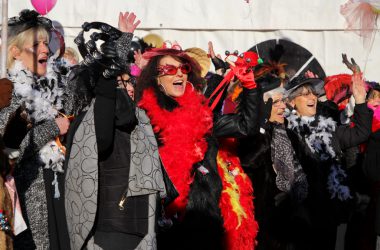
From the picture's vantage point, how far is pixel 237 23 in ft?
27.2

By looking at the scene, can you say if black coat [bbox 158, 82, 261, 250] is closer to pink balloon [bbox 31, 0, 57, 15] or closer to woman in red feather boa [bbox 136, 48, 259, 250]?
woman in red feather boa [bbox 136, 48, 259, 250]

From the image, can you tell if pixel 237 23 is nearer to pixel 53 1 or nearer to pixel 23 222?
pixel 53 1

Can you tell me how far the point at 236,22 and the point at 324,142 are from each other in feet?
5.75

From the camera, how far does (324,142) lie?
7.24 meters

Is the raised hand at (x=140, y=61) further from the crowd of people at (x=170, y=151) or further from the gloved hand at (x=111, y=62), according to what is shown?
the gloved hand at (x=111, y=62)

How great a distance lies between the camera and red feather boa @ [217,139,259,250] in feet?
19.1

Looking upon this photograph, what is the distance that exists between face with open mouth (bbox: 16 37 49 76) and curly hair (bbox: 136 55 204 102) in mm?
715

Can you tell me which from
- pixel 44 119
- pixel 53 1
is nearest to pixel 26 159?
pixel 44 119

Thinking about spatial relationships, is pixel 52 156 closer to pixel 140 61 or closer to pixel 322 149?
pixel 140 61

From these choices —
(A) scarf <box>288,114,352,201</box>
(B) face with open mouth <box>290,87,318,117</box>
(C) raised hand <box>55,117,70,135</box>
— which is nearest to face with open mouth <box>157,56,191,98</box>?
(C) raised hand <box>55,117,70,135</box>

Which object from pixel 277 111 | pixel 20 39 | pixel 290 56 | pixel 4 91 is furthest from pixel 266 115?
pixel 4 91

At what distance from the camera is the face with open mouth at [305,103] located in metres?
7.24

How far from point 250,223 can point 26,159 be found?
5.92 ft

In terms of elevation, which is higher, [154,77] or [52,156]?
[154,77]
